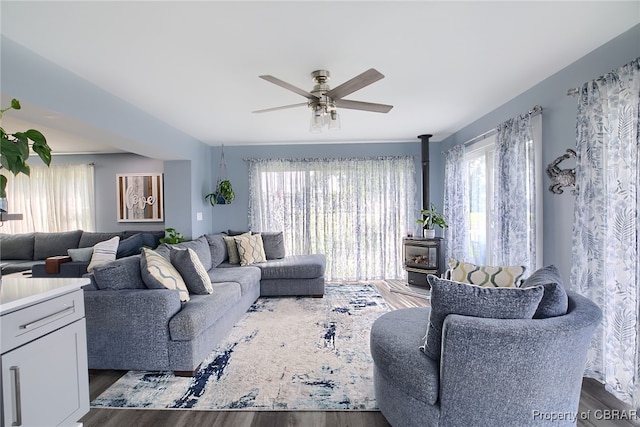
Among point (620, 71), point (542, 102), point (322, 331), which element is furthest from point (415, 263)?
point (620, 71)

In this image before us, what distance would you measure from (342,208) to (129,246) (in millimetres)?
3362

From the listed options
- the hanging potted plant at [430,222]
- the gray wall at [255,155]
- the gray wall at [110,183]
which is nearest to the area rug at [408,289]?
the hanging potted plant at [430,222]

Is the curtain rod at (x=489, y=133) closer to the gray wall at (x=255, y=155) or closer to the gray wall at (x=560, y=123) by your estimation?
the gray wall at (x=560, y=123)

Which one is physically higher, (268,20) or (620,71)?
(268,20)

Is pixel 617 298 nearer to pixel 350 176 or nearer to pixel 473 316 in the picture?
pixel 473 316

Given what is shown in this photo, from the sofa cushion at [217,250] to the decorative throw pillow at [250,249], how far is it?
24 centimetres

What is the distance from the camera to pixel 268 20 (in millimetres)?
1802

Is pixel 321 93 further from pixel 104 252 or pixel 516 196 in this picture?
pixel 104 252

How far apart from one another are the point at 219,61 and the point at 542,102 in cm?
286

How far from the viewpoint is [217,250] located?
448 centimetres

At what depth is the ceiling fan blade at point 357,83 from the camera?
197 centimetres

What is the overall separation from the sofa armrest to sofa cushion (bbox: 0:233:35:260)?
403 cm

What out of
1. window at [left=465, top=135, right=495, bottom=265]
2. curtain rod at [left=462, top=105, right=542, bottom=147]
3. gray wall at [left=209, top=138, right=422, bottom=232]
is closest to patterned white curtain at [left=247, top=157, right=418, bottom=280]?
gray wall at [left=209, top=138, right=422, bottom=232]

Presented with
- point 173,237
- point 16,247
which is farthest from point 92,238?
point 173,237
